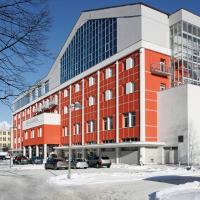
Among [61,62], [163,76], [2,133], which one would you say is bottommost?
[2,133]

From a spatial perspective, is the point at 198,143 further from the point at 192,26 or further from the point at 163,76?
the point at 192,26

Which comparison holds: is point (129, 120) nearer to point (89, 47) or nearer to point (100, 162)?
point (100, 162)

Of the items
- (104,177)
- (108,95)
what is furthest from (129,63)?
(104,177)

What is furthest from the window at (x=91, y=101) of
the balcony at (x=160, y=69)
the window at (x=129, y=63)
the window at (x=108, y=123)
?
the balcony at (x=160, y=69)

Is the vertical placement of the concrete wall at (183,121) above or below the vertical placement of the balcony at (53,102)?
below

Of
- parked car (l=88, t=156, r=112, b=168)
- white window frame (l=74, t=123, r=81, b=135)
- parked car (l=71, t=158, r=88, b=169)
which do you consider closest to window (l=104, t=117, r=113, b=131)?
white window frame (l=74, t=123, r=81, b=135)

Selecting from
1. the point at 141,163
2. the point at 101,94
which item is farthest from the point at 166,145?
the point at 101,94

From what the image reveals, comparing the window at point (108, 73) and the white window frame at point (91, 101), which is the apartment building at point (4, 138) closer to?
the white window frame at point (91, 101)

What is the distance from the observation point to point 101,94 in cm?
5816

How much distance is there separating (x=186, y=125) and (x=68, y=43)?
3477 cm

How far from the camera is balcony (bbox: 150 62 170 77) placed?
159ft

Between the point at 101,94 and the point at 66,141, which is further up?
the point at 101,94

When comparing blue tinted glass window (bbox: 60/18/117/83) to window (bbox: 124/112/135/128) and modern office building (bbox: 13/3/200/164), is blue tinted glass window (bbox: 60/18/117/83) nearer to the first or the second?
modern office building (bbox: 13/3/200/164)

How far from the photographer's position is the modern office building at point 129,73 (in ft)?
157
